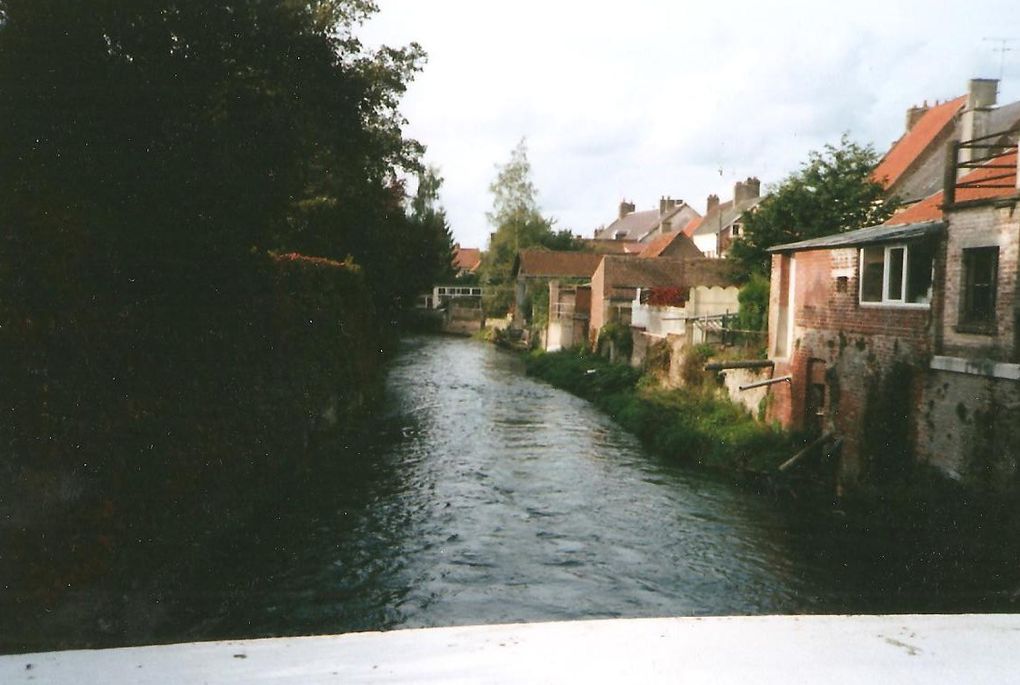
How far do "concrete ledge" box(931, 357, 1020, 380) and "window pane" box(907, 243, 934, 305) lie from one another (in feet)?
4.90

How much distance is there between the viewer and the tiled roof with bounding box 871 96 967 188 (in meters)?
35.2

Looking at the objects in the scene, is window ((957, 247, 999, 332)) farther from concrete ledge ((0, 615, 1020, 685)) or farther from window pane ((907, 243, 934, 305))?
concrete ledge ((0, 615, 1020, 685))

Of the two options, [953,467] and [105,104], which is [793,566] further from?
[105,104]

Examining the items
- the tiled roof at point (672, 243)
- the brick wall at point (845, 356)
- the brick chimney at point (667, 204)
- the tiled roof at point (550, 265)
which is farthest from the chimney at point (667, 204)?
the brick wall at point (845, 356)

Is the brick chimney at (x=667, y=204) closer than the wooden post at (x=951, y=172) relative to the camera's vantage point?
No

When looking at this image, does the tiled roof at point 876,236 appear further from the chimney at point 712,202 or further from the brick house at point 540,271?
the chimney at point 712,202

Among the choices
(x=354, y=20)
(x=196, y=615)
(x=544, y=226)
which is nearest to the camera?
(x=196, y=615)

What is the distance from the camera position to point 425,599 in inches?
417

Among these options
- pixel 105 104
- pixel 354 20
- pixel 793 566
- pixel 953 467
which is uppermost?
pixel 354 20

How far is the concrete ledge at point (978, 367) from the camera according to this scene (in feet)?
39.3

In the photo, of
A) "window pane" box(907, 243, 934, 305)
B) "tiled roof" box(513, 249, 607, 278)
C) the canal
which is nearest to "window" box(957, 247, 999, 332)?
"window pane" box(907, 243, 934, 305)

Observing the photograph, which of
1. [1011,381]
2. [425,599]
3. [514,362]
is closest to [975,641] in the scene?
[425,599]

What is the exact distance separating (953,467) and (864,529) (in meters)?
1.93

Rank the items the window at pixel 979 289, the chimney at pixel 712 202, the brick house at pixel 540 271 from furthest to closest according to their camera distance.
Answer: the chimney at pixel 712 202, the brick house at pixel 540 271, the window at pixel 979 289
